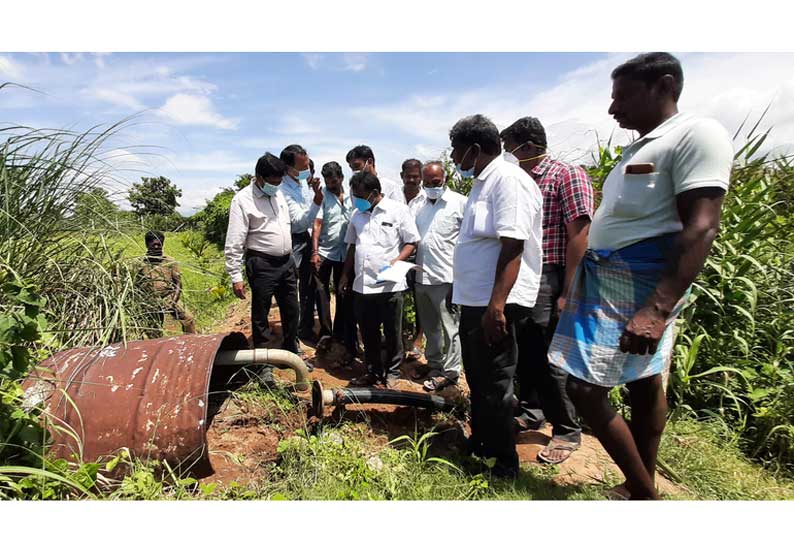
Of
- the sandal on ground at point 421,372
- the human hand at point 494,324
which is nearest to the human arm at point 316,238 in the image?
the sandal on ground at point 421,372

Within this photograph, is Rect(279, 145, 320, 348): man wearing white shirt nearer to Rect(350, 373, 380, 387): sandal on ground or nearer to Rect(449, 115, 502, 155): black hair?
Rect(350, 373, 380, 387): sandal on ground

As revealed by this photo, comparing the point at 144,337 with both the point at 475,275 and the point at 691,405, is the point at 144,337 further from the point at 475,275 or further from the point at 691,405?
the point at 691,405

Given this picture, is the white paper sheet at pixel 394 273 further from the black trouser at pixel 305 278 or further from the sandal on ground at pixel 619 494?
the sandal on ground at pixel 619 494

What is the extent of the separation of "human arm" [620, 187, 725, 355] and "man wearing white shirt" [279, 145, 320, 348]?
3.53 metres

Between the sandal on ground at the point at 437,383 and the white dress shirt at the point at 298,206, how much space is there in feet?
7.04

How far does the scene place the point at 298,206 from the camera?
15.4 ft

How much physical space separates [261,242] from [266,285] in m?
0.37

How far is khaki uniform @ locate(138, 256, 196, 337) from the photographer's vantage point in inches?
115

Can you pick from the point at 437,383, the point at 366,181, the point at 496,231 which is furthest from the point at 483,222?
the point at 437,383

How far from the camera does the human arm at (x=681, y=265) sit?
149 cm

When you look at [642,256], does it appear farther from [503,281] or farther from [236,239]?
[236,239]

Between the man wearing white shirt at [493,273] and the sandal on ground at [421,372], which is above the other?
the man wearing white shirt at [493,273]

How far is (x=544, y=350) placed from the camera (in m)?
2.81

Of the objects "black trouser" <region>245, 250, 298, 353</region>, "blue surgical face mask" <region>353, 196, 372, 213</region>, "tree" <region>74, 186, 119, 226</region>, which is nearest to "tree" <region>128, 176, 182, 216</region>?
"tree" <region>74, 186, 119, 226</region>
